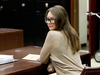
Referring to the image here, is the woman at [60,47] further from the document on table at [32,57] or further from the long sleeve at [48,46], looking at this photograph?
the document on table at [32,57]

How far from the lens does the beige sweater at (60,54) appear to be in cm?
261

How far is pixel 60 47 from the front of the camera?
2639 millimetres

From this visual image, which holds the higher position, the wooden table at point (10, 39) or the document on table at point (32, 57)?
the document on table at point (32, 57)

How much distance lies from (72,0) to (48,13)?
13.8ft

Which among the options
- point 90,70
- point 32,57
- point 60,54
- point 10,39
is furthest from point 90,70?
point 10,39

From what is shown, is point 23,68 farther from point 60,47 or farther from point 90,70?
point 90,70

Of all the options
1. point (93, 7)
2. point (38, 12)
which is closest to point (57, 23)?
point (93, 7)

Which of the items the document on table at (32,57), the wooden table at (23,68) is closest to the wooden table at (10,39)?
the document on table at (32,57)

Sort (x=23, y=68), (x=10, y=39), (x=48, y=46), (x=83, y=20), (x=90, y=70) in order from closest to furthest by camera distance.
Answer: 1. (x=90, y=70)
2. (x=23, y=68)
3. (x=48, y=46)
4. (x=10, y=39)
5. (x=83, y=20)

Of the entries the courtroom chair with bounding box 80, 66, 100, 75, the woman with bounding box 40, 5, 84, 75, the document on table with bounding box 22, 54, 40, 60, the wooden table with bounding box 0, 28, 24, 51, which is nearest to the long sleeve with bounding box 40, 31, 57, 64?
the woman with bounding box 40, 5, 84, 75

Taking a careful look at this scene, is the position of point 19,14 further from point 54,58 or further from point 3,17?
point 54,58

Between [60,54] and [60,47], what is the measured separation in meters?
0.07

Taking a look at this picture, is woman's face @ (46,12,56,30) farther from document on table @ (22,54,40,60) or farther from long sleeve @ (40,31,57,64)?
document on table @ (22,54,40,60)

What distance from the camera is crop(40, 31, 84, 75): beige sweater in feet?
8.57
